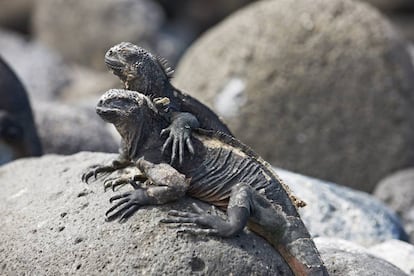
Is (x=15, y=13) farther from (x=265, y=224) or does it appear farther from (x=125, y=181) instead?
(x=265, y=224)

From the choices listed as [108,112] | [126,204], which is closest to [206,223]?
[126,204]

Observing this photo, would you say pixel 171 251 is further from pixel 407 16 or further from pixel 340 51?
pixel 407 16

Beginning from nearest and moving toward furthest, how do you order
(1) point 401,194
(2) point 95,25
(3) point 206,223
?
(3) point 206,223, (1) point 401,194, (2) point 95,25

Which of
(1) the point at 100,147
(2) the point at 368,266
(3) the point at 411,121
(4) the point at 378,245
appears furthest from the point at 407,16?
(2) the point at 368,266

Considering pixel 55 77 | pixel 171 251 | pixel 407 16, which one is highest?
pixel 171 251

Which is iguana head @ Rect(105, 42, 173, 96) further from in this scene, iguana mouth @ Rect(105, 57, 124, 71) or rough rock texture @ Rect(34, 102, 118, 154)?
rough rock texture @ Rect(34, 102, 118, 154)
